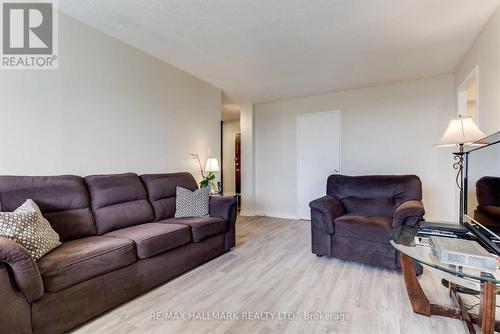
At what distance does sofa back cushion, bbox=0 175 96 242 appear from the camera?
1.86 meters

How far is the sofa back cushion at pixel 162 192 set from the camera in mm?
2850

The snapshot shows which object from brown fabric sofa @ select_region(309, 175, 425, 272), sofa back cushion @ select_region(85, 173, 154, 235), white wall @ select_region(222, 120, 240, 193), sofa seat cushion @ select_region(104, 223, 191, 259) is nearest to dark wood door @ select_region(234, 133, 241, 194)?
white wall @ select_region(222, 120, 240, 193)

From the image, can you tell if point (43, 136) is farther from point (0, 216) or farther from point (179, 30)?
point (179, 30)

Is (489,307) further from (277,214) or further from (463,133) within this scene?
(277,214)

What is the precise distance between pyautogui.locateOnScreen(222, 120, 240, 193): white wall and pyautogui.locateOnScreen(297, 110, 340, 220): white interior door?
2680 mm

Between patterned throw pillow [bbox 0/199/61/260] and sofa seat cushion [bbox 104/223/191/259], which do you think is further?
sofa seat cushion [bbox 104/223/191/259]

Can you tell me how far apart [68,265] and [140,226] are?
874mm

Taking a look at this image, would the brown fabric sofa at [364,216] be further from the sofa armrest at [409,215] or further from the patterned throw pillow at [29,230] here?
the patterned throw pillow at [29,230]

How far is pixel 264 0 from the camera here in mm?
2080

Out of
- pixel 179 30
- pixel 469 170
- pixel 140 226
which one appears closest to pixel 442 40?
pixel 469 170

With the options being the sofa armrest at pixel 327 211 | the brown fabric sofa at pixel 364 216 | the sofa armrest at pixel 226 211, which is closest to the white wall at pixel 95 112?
the sofa armrest at pixel 226 211

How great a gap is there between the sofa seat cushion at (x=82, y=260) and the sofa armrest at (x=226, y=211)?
1.15 metres

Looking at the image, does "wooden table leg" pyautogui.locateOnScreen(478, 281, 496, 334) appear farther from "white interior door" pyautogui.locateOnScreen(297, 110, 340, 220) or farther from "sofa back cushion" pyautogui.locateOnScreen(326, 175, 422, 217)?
"white interior door" pyautogui.locateOnScreen(297, 110, 340, 220)
